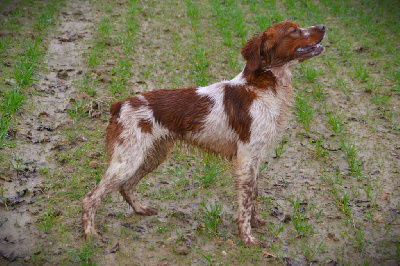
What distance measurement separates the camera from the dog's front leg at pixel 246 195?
4105mm

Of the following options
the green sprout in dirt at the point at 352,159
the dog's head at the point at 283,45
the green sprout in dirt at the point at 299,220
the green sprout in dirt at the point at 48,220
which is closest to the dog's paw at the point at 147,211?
the green sprout in dirt at the point at 48,220

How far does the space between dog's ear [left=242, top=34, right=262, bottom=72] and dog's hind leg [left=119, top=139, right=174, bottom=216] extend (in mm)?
1090

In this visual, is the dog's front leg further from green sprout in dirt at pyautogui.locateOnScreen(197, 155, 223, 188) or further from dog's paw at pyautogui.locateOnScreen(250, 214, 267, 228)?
green sprout in dirt at pyautogui.locateOnScreen(197, 155, 223, 188)

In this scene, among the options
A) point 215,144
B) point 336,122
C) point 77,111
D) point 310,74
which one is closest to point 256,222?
point 215,144

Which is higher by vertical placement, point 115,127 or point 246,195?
point 115,127

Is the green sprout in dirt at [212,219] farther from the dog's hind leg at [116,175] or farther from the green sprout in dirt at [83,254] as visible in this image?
the green sprout in dirt at [83,254]

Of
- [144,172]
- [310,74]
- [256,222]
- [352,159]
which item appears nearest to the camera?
[256,222]

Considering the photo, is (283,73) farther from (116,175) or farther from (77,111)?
(77,111)

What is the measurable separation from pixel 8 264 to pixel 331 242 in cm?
292

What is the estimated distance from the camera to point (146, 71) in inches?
285

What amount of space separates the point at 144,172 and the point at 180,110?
0.83 meters

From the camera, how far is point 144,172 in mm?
4559

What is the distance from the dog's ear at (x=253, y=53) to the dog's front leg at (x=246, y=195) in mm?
887

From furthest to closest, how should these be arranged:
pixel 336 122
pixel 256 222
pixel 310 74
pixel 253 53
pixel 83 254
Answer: pixel 310 74, pixel 336 122, pixel 256 222, pixel 253 53, pixel 83 254
